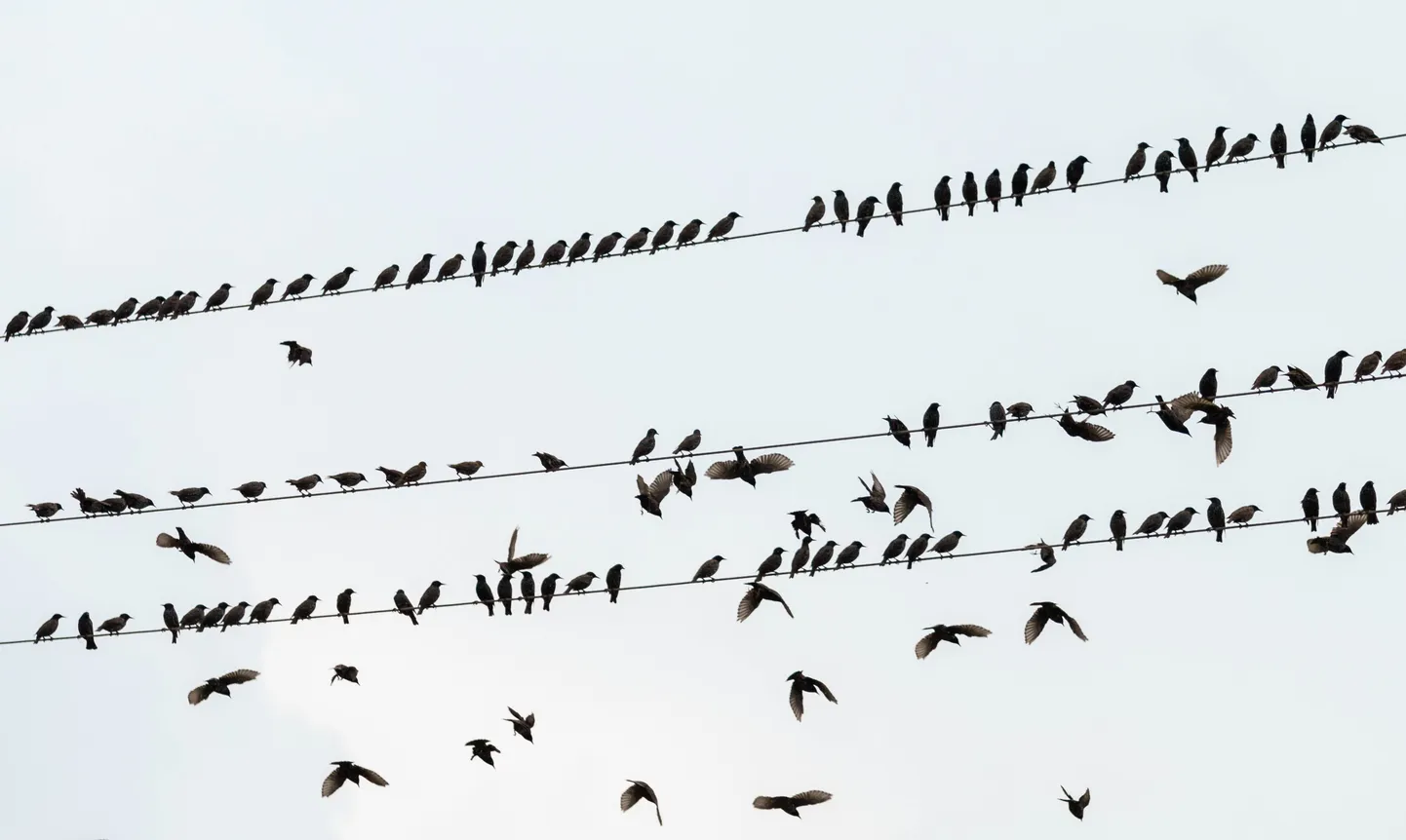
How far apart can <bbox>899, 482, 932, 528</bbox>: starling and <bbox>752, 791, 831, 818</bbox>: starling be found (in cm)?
250

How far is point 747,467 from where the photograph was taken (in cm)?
2145

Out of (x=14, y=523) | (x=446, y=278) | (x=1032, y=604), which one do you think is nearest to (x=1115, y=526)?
(x=1032, y=604)

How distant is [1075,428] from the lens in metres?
20.8

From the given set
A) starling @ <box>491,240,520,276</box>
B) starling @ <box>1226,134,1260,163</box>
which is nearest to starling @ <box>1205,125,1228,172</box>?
starling @ <box>1226,134,1260,163</box>

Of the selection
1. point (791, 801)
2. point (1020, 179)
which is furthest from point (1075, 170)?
point (791, 801)

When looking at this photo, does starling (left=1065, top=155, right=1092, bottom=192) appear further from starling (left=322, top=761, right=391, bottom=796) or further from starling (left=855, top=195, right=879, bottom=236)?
Result: starling (left=322, top=761, right=391, bottom=796)

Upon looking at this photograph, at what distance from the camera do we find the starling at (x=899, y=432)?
64.8 feet

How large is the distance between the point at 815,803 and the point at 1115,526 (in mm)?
4322

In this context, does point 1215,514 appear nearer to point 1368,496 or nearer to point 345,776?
point 1368,496

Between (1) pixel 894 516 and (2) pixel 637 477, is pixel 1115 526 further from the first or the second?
(2) pixel 637 477

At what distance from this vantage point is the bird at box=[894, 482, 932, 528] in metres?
22.0

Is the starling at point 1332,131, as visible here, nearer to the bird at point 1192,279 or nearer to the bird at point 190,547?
the bird at point 1192,279

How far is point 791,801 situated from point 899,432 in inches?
156

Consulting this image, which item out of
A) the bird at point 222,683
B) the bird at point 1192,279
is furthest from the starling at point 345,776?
the bird at point 1192,279
